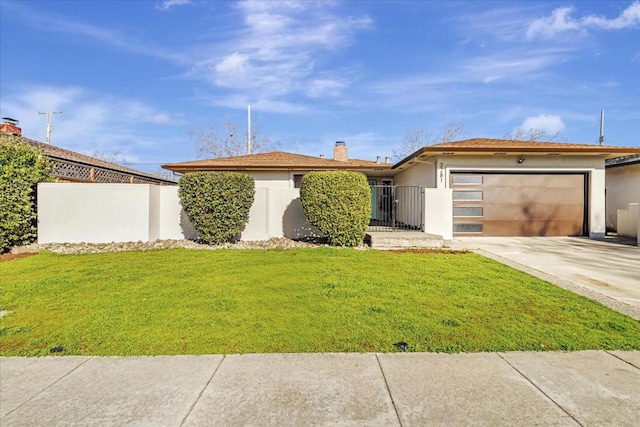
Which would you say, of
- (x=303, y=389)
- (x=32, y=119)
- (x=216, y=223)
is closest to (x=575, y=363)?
(x=303, y=389)

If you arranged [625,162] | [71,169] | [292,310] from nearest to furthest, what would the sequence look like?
[292,310] < [71,169] < [625,162]

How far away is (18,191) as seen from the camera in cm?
863

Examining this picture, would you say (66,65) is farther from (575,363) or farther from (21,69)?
(575,363)

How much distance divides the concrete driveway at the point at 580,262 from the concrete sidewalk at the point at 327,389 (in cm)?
230

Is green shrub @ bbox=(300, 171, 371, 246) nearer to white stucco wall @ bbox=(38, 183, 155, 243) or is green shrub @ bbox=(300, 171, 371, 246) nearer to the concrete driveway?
the concrete driveway

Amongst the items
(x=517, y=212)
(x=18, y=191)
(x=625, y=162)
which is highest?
(x=625, y=162)

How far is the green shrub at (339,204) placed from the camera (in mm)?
8812

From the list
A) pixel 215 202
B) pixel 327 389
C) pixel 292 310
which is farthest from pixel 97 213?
pixel 327 389

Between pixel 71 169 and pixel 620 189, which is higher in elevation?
pixel 71 169

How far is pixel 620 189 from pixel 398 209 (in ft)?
29.3

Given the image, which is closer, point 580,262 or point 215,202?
point 580,262

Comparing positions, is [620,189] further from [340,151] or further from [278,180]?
[278,180]

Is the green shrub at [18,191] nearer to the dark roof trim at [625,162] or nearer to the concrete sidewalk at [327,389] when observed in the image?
the concrete sidewalk at [327,389]

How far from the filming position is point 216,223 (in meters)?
9.23
